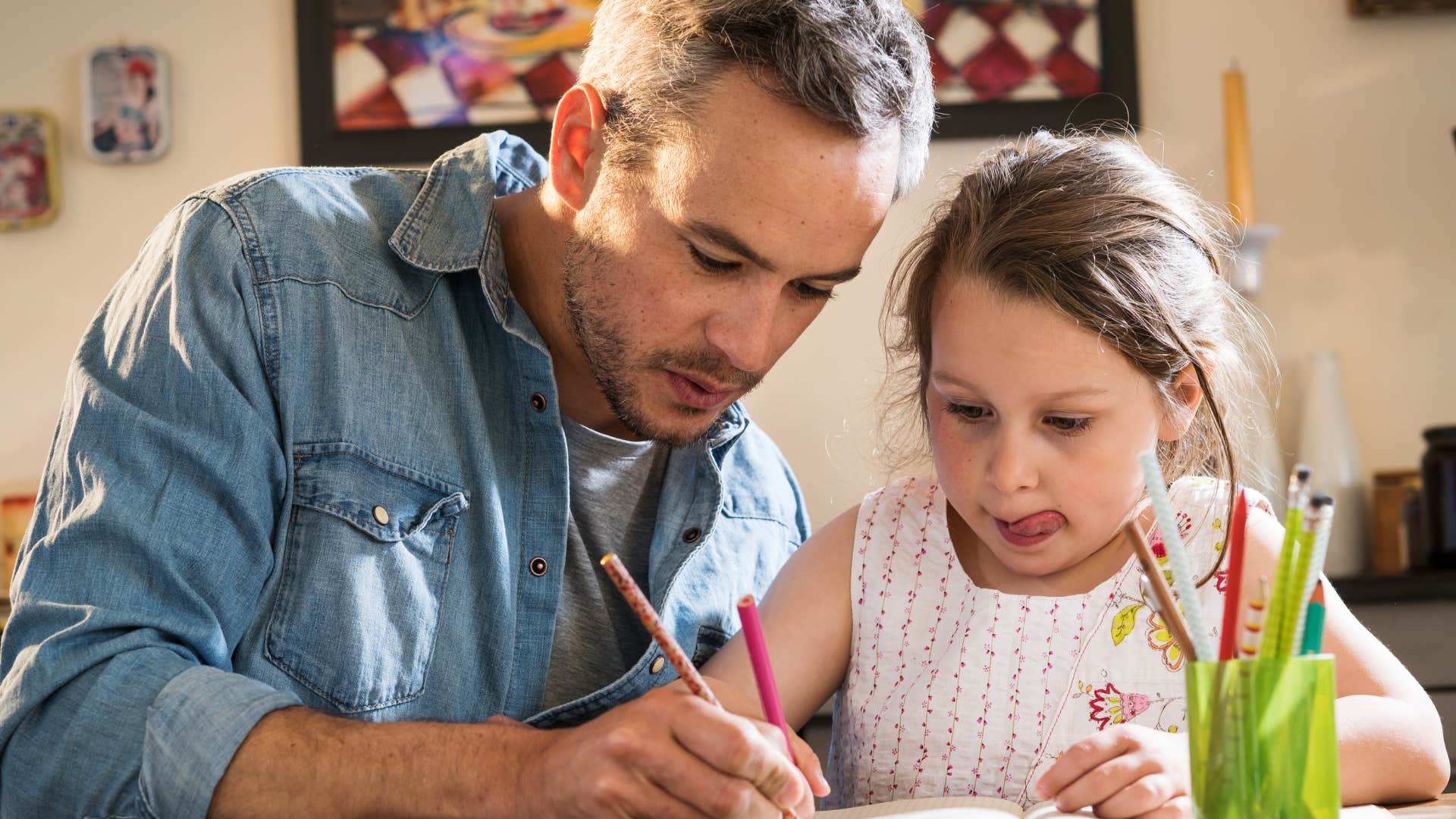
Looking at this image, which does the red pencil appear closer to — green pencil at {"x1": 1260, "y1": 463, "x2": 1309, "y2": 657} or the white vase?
green pencil at {"x1": 1260, "y1": 463, "x2": 1309, "y2": 657}

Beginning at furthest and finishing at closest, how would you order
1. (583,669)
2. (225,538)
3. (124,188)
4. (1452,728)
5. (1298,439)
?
(124,188)
(1298,439)
(1452,728)
(583,669)
(225,538)

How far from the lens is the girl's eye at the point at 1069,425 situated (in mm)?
1071

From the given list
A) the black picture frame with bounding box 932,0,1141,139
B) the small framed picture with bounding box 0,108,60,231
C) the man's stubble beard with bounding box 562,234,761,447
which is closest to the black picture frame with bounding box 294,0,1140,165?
the black picture frame with bounding box 932,0,1141,139

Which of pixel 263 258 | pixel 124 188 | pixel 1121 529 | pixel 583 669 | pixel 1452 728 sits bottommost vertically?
pixel 1452 728

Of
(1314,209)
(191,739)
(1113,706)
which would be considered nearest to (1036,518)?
(1113,706)

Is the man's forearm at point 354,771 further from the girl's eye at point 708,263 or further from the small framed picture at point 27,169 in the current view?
the small framed picture at point 27,169

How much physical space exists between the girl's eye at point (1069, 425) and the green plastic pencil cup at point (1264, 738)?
466mm

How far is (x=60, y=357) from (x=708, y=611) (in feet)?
5.98

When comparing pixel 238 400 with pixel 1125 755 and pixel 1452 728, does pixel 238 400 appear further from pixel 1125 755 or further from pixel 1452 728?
pixel 1452 728

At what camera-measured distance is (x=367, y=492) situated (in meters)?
1.10

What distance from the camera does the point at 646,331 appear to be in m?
1.17

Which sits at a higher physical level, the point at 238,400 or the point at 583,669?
the point at 238,400

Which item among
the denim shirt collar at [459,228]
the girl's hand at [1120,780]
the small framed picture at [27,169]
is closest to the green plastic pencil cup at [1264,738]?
the girl's hand at [1120,780]

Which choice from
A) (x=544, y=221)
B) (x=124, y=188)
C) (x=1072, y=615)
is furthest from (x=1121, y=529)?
(x=124, y=188)
